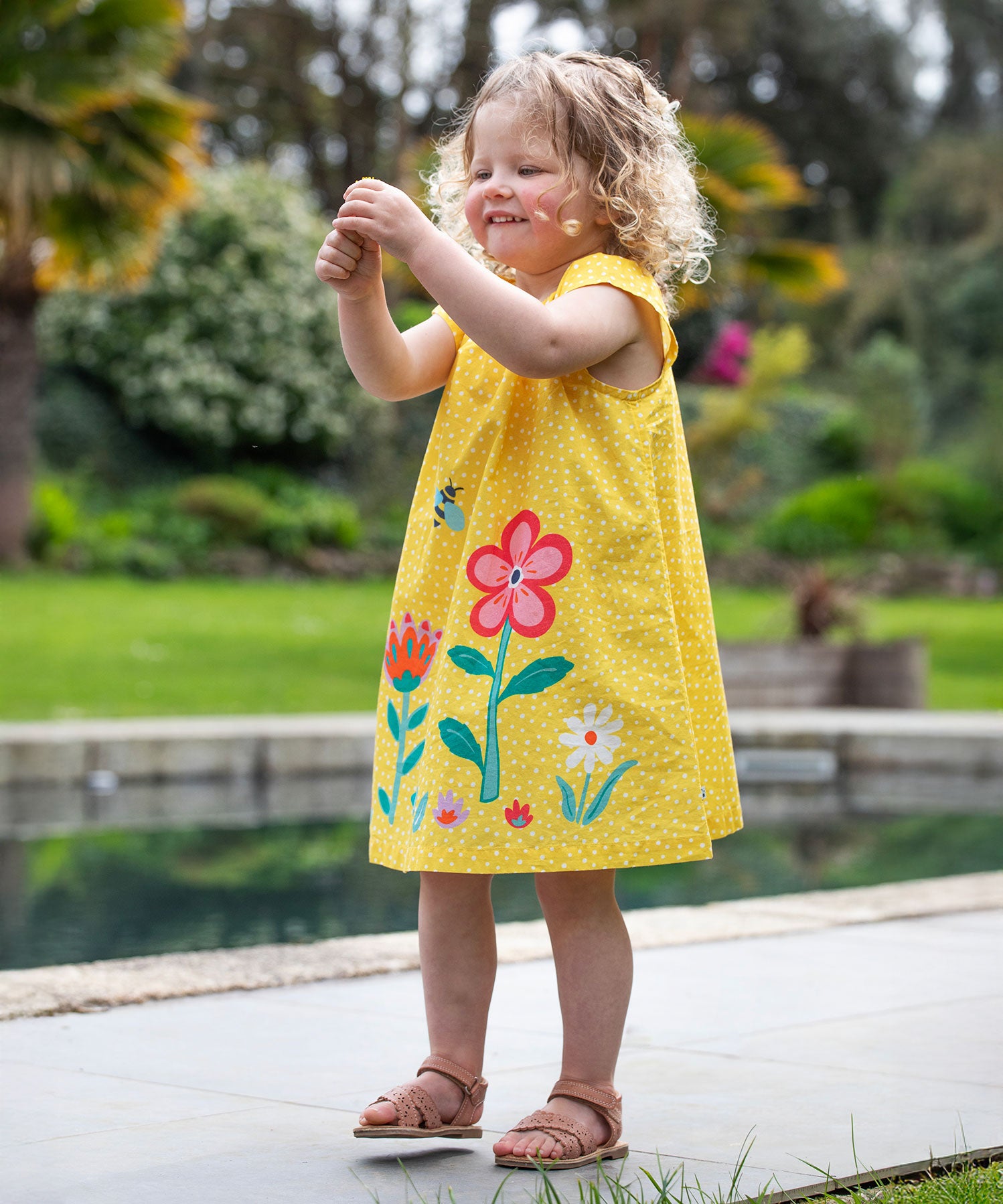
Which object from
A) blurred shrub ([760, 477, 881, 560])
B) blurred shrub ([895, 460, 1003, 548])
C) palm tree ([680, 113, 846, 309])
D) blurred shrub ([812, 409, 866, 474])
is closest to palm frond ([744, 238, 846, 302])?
palm tree ([680, 113, 846, 309])

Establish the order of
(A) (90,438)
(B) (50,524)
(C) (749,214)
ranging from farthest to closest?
(A) (90,438) < (B) (50,524) < (C) (749,214)

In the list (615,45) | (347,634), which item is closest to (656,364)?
(347,634)

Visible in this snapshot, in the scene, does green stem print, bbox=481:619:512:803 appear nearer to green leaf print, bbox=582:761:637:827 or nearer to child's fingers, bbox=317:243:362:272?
green leaf print, bbox=582:761:637:827

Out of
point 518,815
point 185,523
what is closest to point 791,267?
point 185,523

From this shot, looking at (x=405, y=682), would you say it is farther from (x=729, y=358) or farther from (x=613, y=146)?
(x=729, y=358)

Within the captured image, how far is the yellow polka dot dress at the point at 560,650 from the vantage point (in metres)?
2.12

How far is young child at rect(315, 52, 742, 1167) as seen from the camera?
2.12m

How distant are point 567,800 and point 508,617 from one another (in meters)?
0.26

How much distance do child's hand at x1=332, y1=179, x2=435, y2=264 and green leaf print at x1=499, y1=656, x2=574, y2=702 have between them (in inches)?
21.9

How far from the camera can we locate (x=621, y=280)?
2.24m

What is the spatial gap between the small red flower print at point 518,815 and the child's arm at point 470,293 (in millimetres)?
563

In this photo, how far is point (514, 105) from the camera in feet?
7.36

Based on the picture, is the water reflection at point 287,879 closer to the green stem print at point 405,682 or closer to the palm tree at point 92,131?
the green stem print at point 405,682

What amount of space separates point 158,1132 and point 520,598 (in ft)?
2.84
